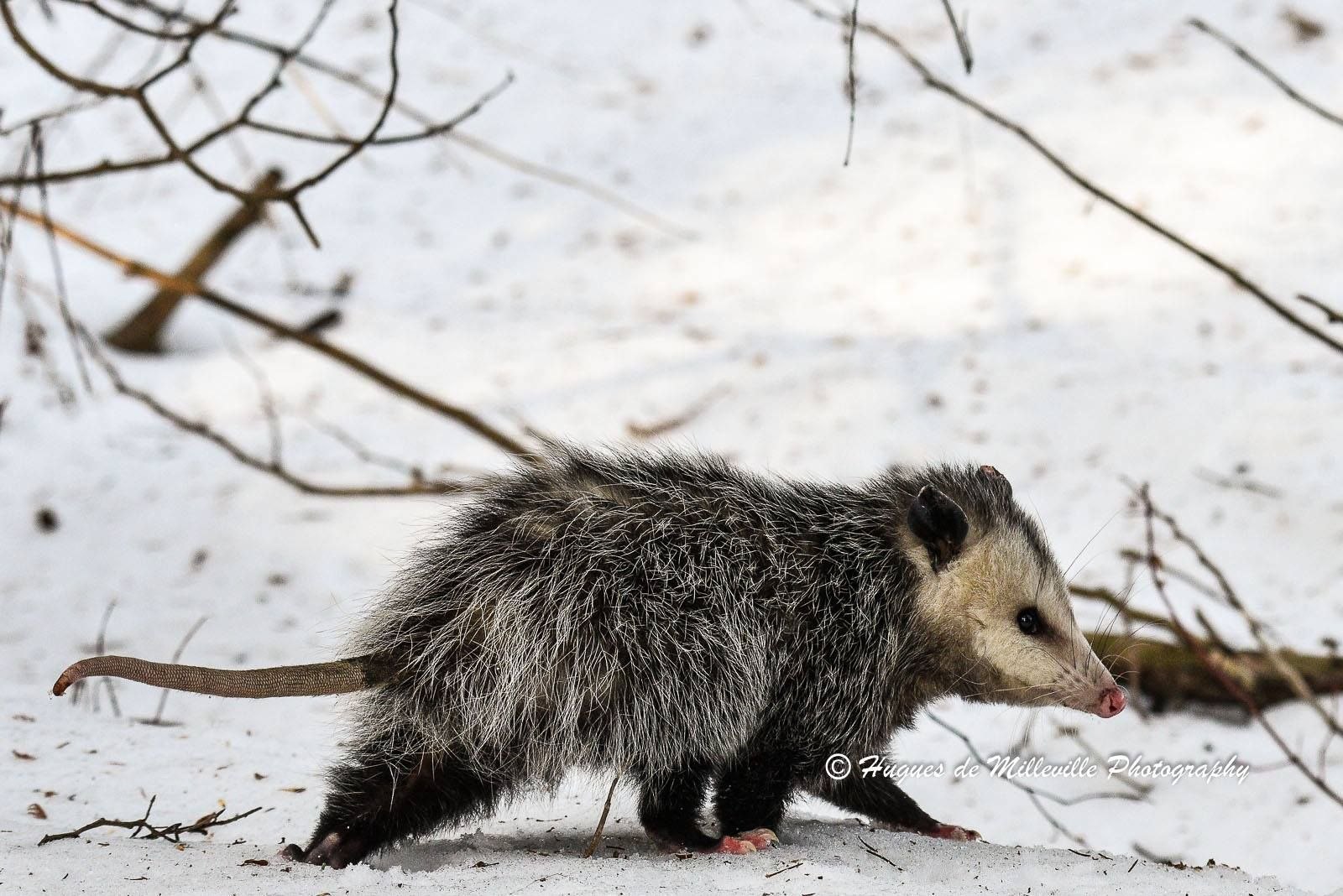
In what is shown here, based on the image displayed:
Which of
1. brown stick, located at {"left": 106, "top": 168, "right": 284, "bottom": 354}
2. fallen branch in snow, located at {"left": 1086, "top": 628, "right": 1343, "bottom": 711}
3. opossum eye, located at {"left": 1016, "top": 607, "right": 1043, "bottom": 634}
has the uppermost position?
brown stick, located at {"left": 106, "top": 168, "right": 284, "bottom": 354}

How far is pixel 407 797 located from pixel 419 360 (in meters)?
4.61

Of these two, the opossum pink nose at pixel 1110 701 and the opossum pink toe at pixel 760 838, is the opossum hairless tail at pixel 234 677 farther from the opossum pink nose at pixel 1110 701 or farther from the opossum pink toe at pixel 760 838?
the opossum pink nose at pixel 1110 701

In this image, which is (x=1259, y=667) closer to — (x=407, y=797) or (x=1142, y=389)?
(x=1142, y=389)

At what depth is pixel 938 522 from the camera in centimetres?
267

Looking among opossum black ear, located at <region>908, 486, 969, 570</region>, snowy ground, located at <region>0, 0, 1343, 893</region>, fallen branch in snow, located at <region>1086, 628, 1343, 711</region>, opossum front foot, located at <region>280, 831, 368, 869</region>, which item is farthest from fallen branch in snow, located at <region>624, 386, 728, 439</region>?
opossum front foot, located at <region>280, 831, 368, 869</region>

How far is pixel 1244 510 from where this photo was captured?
5.34 m

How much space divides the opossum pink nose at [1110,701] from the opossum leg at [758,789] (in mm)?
642

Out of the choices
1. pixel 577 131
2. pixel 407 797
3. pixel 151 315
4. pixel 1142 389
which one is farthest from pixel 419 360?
pixel 407 797

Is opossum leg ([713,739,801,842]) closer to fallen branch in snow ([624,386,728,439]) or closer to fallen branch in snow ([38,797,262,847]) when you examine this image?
fallen branch in snow ([38,797,262,847])

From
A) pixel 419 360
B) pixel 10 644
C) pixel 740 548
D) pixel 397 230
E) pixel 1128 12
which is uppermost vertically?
pixel 1128 12

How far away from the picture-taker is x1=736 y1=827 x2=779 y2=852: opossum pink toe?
101 inches

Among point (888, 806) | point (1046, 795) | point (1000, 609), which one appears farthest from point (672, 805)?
point (1046, 795)

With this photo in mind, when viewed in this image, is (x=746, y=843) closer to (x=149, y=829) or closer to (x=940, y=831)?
(x=940, y=831)

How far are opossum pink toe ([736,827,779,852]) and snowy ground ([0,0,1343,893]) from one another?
125 mm
